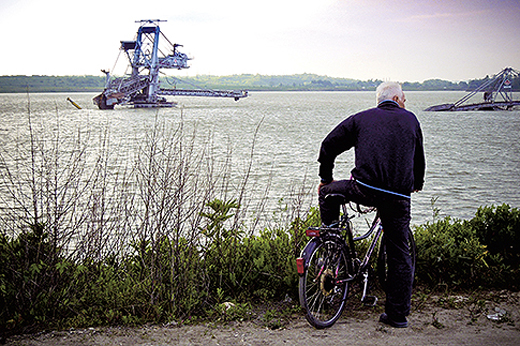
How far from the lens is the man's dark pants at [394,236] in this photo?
4648 mm

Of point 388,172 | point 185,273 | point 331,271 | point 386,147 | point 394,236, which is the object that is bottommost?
point 185,273

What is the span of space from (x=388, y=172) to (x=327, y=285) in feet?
4.20

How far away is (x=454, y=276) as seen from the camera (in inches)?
233

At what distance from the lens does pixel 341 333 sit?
4.70 meters

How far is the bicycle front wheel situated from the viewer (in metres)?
4.75

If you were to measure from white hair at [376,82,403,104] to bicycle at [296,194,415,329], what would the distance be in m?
1.07

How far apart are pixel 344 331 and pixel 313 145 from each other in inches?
1298

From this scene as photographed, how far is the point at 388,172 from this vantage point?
179 inches

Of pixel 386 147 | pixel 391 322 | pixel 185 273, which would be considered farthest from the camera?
pixel 185 273

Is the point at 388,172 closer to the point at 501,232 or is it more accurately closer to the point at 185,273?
the point at 185,273

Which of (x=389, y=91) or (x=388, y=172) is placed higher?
(x=389, y=91)

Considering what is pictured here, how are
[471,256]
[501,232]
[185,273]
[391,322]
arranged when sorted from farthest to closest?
1. [501,232]
2. [471,256]
3. [185,273]
4. [391,322]

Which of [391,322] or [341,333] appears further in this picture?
[391,322]

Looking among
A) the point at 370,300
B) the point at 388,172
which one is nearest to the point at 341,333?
the point at 370,300
